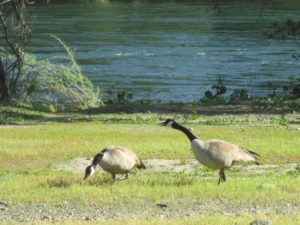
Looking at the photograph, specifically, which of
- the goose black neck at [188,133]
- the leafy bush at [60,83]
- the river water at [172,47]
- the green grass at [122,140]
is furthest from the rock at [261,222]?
the river water at [172,47]

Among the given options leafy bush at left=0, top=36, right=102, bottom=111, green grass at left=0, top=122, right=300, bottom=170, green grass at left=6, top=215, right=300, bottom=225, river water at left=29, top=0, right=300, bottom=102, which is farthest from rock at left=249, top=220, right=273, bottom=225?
river water at left=29, top=0, right=300, bottom=102

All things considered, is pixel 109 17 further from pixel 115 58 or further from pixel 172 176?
pixel 172 176

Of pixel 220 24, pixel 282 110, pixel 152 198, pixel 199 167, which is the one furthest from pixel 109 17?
pixel 152 198

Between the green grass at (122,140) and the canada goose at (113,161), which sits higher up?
the canada goose at (113,161)

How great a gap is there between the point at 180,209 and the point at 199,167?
4.52 meters

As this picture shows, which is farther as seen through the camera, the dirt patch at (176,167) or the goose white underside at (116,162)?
the dirt patch at (176,167)

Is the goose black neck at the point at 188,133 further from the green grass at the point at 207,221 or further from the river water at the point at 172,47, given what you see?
the river water at the point at 172,47

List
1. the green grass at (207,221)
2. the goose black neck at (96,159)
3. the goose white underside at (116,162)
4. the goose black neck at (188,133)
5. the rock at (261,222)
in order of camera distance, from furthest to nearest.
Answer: the goose black neck at (188,133) < the goose white underside at (116,162) < the goose black neck at (96,159) < the green grass at (207,221) < the rock at (261,222)

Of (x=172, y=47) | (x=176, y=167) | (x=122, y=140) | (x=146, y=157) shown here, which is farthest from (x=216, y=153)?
(x=172, y=47)

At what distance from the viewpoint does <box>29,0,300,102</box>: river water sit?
3712 centimetres

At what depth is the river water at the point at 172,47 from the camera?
3712cm

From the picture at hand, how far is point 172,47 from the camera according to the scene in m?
48.0

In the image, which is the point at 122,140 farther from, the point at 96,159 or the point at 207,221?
the point at 207,221

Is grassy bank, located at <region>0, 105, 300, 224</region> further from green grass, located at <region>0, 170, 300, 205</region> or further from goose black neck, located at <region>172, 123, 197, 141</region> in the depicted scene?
goose black neck, located at <region>172, 123, 197, 141</region>
